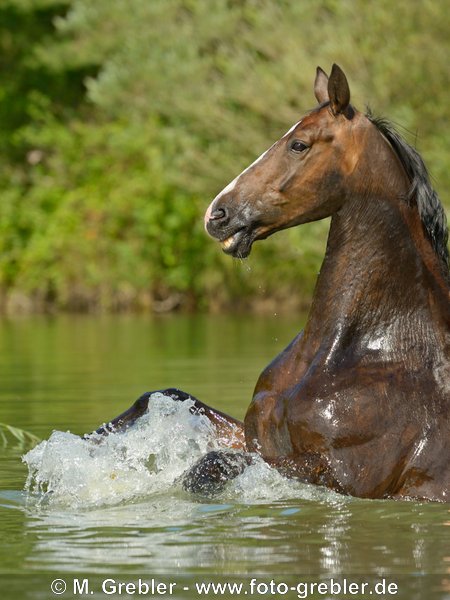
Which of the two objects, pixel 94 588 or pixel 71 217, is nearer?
pixel 94 588

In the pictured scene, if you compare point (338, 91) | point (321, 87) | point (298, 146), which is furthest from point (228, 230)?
point (321, 87)

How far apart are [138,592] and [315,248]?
2178 cm

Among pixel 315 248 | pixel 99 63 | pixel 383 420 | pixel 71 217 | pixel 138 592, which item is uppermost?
pixel 99 63

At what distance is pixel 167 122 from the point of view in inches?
1581

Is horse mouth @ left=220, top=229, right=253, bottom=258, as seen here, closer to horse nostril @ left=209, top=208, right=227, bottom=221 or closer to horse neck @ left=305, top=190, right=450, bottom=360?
horse nostril @ left=209, top=208, right=227, bottom=221

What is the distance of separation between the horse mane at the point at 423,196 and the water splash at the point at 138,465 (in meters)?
1.24

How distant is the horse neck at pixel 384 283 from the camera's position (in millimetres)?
6883

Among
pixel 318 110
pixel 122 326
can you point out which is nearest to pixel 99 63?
pixel 122 326

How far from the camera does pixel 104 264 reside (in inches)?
1511

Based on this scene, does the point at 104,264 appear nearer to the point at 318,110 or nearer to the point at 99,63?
the point at 99,63

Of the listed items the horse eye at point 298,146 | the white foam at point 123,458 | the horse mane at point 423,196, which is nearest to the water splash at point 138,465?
the white foam at point 123,458

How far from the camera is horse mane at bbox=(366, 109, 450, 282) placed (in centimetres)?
683

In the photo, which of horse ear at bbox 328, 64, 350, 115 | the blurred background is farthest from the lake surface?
the blurred background

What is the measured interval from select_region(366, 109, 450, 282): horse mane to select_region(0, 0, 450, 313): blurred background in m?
12.2
